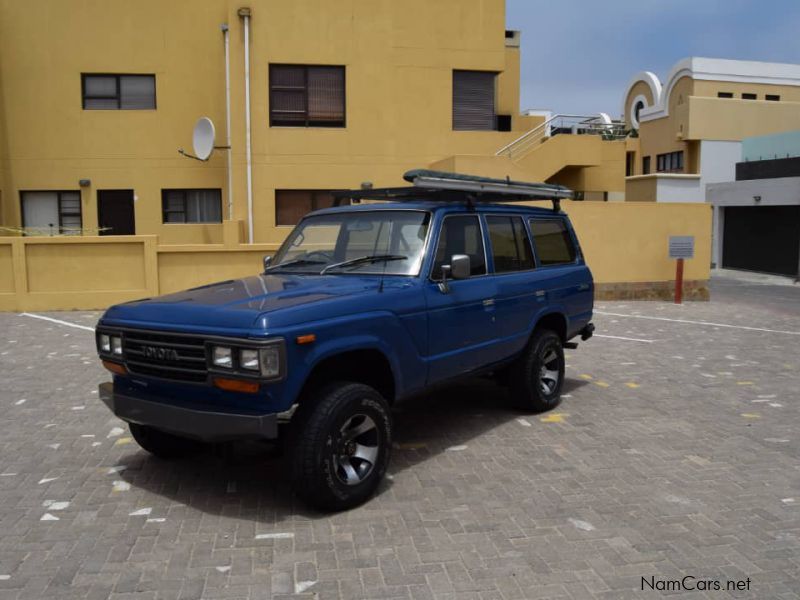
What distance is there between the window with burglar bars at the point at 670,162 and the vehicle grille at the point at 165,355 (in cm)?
3341

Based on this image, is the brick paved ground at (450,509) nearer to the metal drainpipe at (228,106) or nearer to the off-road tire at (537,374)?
the off-road tire at (537,374)

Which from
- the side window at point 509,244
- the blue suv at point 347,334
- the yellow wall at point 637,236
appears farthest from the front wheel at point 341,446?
the yellow wall at point 637,236

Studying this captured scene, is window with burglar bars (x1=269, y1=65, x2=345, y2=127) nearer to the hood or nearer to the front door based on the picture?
the front door

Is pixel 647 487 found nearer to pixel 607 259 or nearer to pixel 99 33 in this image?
pixel 607 259

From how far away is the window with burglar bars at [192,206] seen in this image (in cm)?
1889

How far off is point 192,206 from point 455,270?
1499cm

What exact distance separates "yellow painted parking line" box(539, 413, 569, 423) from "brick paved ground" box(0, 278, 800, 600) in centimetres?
2

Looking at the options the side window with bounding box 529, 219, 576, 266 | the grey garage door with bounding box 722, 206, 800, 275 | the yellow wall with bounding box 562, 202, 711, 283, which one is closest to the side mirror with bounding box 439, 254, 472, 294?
the side window with bounding box 529, 219, 576, 266

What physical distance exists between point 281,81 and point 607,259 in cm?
899

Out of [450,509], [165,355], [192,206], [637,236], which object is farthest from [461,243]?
[192,206]

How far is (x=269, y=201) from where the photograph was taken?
18.0 meters

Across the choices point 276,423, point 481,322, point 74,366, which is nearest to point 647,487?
point 481,322

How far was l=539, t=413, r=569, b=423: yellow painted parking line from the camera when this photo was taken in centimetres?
686

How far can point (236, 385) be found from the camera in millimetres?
4293
